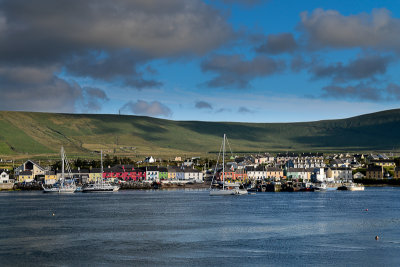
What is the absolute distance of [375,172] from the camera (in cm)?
15225

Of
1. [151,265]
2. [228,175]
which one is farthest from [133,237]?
[228,175]

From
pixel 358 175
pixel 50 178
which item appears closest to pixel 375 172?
pixel 358 175

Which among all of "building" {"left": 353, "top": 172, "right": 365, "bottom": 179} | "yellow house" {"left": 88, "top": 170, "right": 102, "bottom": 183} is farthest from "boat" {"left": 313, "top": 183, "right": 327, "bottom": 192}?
"yellow house" {"left": 88, "top": 170, "right": 102, "bottom": 183}

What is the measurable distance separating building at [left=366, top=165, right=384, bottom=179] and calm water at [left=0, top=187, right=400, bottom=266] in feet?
281

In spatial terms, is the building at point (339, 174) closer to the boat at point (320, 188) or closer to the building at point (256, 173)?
the building at point (256, 173)

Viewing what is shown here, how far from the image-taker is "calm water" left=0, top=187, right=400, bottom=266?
34.8m

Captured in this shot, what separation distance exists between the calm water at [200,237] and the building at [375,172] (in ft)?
281

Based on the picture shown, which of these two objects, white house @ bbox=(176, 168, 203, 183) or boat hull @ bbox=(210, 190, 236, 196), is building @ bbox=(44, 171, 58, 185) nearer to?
white house @ bbox=(176, 168, 203, 183)

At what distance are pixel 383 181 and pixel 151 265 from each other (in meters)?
119

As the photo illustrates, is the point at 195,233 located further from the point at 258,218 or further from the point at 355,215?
the point at 355,215

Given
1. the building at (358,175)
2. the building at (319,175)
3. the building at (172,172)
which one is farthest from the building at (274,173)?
the building at (172,172)

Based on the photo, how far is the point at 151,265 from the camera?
33031 millimetres

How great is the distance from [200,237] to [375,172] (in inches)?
4619

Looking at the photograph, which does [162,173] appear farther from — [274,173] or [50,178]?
[274,173]
